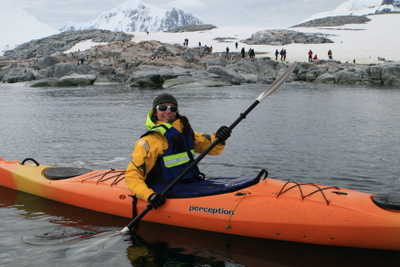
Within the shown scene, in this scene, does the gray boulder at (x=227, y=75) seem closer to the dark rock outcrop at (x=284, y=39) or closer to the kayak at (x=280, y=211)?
the dark rock outcrop at (x=284, y=39)

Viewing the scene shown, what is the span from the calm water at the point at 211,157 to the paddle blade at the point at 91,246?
69 mm

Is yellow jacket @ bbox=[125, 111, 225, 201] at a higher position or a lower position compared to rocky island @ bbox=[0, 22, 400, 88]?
lower

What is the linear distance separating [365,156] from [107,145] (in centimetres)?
548

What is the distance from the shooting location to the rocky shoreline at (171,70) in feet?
87.7

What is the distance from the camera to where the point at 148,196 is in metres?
4.32

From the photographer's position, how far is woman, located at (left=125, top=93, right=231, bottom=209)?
4383mm

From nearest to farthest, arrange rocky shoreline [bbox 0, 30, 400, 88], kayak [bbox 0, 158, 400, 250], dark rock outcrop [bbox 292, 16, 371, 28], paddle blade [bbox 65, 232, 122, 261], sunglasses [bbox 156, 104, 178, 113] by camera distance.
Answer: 1. kayak [bbox 0, 158, 400, 250]
2. paddle blade [bbox 65, 232, 122, 261]
3. sunglasses [bbox 156, 104, 178, 113]
4. rocky shoreline [bbox 0, 30, 400, 88]
5. dark rock outcrop [bbox 292, 16, 371, 28]

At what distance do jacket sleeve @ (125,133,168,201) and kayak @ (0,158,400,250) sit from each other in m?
0.43

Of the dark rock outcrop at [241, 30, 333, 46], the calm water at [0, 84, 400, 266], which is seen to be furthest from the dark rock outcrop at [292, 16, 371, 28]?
the calm water at [0, 84, 400, 266]

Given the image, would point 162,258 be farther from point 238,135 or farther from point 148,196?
point 238,135

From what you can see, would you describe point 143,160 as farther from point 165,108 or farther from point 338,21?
point 338,21

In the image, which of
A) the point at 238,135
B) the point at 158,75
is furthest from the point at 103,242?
the point at 158,75

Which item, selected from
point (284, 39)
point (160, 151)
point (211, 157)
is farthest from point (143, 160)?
point (284, 39)

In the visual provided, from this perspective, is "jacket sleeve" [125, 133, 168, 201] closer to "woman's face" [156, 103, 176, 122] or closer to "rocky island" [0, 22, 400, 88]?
"woman's face" [156, 103, 176, 122]
